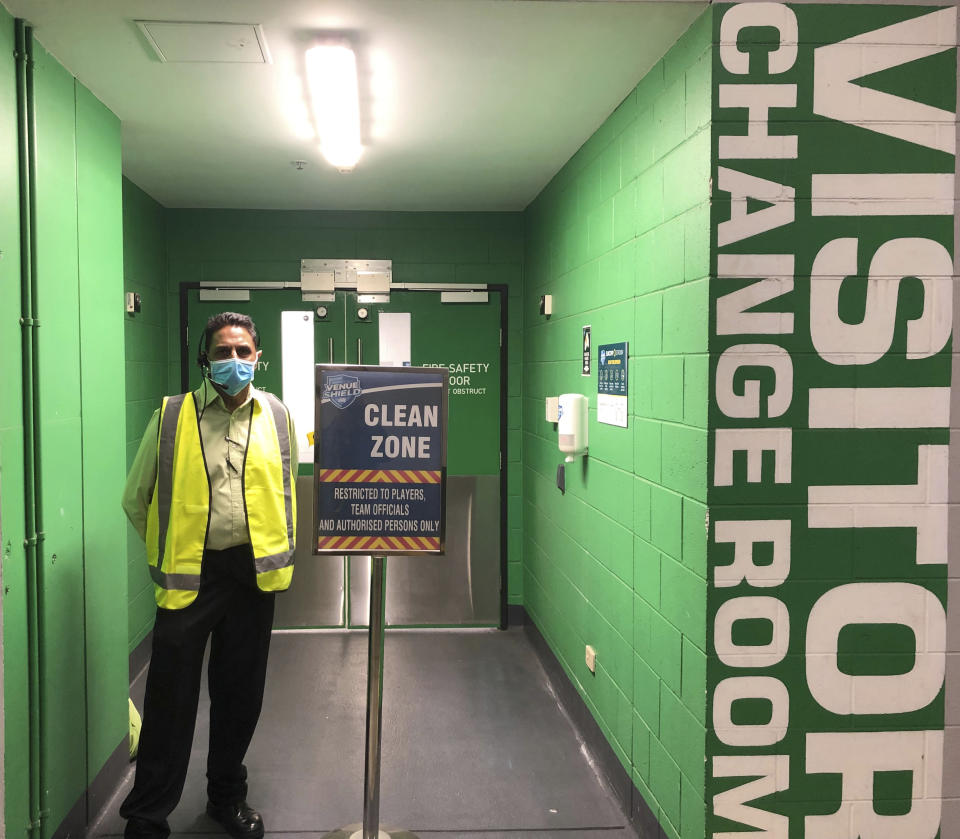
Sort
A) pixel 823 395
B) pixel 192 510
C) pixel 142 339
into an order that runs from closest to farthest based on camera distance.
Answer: pixel 823 395, pixel 192 510, pixel 142 339

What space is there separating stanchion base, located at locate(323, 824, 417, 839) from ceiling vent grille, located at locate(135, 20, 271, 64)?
7.88 feet

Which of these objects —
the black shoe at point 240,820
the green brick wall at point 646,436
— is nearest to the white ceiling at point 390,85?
the green brick wall at point 646,436

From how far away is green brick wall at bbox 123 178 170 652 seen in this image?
4.11 meters

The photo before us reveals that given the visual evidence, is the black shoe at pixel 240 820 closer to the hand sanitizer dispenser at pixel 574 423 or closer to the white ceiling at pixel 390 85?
the hand sanitizer dispenser at pixel 574 423

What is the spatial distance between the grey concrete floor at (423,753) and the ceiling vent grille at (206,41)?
8.08ft

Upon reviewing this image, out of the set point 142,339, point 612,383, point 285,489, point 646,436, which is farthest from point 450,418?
point 646,436

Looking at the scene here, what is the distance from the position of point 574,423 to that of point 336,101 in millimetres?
1515

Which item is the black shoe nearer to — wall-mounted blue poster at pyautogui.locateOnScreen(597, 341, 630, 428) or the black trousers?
the black trousers

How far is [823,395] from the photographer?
2.11 m

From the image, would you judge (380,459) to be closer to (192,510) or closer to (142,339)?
(192,510)

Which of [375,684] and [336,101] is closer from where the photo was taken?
[375,684]

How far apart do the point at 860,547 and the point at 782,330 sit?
599 millimetres

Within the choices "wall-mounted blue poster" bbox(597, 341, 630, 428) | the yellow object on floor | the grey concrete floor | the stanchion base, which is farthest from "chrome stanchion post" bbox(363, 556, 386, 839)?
the yellow object on floor

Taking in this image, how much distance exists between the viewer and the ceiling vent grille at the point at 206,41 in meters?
2.29
